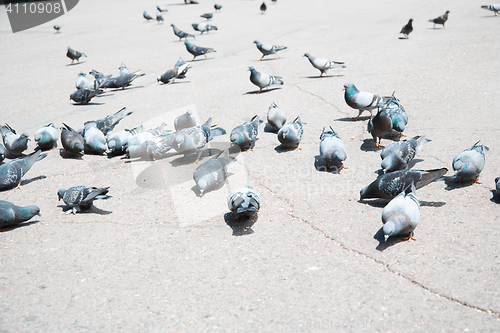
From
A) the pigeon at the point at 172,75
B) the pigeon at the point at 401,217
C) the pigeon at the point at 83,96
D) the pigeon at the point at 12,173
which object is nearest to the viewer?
the pigeon at the point at 401,217

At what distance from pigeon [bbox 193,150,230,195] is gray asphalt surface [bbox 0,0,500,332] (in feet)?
0.46

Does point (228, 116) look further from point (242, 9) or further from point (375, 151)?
point (242, 9)

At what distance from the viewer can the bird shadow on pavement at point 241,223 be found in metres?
3.65

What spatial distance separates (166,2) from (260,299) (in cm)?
2489

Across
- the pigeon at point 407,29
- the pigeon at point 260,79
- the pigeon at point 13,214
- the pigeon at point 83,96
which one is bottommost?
the pigeon at point 83,96

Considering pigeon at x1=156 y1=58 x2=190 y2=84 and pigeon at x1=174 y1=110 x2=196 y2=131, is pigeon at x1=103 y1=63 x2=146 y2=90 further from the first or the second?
pigeon at x1=174 y1=110 x2=196 y2=131

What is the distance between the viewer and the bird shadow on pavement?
3652 mm

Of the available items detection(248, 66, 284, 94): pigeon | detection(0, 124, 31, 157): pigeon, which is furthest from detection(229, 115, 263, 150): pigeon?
detection(0, 124, 31, 157): pigeon

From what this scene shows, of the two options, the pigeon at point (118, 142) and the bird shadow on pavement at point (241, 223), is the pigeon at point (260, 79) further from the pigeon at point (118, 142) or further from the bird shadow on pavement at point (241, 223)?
the bird shadow on pavement at point (241, 223)

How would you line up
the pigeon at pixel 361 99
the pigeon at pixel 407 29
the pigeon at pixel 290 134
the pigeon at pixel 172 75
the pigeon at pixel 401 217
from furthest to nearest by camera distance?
the pigeon at pixel 407 29, the pigeon at pixel 172 75, the pigeon at pixel 361 99, the pigeon at pixel 290 134, the pigeon at pixel 401 217

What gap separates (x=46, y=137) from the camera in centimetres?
572

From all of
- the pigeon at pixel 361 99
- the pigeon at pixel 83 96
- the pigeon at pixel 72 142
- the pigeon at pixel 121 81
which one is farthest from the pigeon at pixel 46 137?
the pigeon at pixel 361 99

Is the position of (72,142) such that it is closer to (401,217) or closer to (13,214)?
(13,214)

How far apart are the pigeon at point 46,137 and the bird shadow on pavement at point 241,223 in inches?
138
